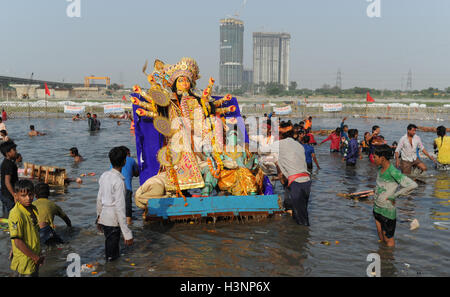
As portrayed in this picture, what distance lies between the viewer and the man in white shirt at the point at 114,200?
5.47 meters

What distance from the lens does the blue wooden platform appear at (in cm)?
759

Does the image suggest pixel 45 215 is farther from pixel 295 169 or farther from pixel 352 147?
pixel 352 147

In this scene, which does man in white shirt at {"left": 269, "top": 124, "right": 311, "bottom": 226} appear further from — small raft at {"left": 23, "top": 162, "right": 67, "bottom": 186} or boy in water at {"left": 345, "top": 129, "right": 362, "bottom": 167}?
boy in water at {"left": 345, "top": 129, "right": 362, "bottom": 167}

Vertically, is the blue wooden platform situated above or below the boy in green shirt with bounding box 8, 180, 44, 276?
below

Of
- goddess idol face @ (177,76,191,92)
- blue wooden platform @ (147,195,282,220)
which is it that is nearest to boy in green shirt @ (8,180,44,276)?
blue wooden platform @ (147,195,282,220)

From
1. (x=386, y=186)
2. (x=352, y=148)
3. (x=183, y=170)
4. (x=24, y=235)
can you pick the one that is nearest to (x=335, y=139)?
(x=352, y=148)

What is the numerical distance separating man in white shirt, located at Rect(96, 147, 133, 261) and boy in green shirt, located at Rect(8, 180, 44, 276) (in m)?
1.08

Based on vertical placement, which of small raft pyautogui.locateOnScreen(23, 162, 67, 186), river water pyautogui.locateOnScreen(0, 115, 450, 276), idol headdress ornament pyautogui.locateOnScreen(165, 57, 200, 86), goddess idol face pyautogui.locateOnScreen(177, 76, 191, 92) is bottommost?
river water pyautogui.locateOnScreen(0, 115, 450, 276)

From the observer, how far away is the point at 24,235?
173 inches

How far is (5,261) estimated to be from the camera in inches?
254

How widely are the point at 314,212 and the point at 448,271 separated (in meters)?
3.64
